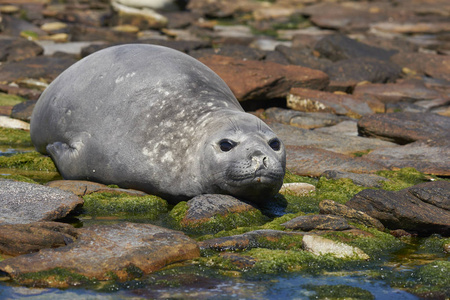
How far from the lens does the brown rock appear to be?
420 centimetres

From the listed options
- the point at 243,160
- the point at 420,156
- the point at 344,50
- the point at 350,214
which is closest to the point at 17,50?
the point at 344,50

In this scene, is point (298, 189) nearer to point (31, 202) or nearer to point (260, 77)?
point (31, 202)

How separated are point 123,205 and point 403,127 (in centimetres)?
511

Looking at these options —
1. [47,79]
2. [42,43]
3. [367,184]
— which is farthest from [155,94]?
[42,43]

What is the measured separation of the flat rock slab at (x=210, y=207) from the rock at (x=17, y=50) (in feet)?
35.3

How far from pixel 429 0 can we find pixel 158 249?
107 feet

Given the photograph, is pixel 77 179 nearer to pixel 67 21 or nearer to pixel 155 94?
pixel 155 94

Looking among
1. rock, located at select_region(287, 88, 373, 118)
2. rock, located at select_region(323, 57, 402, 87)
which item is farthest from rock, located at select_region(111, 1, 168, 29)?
rock, located at select_region(287, 88, 373, 118)

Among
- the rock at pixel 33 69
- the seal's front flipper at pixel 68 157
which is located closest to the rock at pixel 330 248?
the seal's front flipper at pixel 68 157

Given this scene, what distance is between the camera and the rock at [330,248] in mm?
4863

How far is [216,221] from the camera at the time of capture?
5602 mm

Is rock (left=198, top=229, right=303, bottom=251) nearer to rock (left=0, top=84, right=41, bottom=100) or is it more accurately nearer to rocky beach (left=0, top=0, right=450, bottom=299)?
rocky beach (left=0, top=0, right=450, bottom=299)

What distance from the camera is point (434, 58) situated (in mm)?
16906

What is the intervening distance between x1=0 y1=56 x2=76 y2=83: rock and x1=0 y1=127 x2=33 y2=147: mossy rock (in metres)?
3.67
